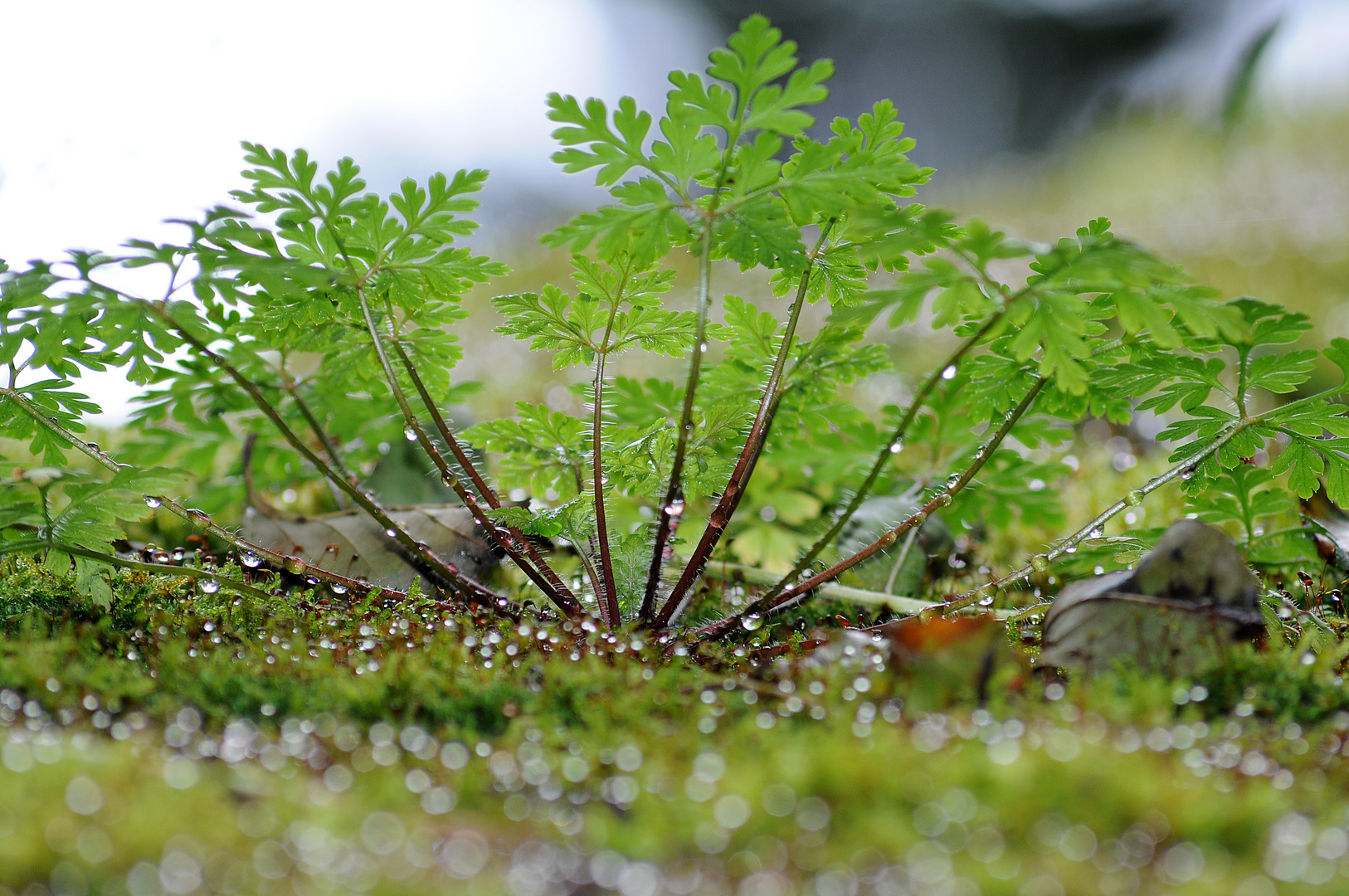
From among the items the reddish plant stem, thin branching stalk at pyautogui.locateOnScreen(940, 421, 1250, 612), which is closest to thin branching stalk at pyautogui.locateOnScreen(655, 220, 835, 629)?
the reddish plant stem

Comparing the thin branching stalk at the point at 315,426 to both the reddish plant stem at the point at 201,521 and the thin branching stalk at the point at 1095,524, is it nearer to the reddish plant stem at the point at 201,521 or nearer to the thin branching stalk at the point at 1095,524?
the reddish plant stem at the point at 201,521

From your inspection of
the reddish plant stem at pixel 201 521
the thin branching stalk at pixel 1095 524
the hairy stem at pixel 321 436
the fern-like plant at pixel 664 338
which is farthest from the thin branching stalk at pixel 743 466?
the hairy stem at pixel 321 436

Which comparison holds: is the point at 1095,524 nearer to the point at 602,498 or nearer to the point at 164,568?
the point at 602,498

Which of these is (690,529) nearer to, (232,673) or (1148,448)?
(232,673)

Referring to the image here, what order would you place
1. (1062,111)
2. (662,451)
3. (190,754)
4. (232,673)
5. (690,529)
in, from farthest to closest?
(1062,111) < (690,529) < (662,451) < (232,673) < (190,754)

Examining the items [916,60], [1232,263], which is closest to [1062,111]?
[916,60]

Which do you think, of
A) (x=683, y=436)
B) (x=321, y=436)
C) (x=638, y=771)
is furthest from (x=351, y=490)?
(x=638, y=771)

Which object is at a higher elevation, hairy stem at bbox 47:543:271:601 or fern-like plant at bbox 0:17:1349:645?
fern-like plant at bbox 0:17:1349:645

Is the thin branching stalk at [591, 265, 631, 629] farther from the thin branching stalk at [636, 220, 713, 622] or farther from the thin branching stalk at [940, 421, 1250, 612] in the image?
the thin branching stalk at [940, 421, 1250, 612]
